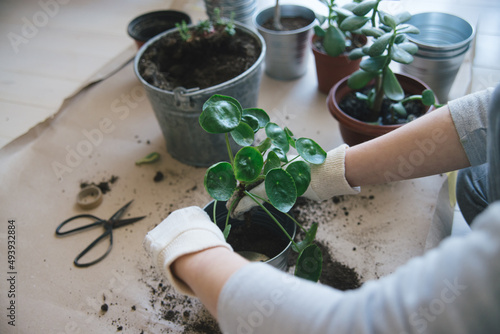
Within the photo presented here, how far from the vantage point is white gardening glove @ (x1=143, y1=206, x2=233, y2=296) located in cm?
73

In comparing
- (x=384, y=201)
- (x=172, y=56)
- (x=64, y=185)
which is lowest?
(x=384, y=201)

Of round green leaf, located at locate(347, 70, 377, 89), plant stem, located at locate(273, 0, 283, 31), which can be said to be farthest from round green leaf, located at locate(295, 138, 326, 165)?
plant stem, located at locate(273, 0, 283, 31)

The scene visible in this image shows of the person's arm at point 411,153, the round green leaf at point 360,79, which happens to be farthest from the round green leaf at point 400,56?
the person's arm at point 411,153

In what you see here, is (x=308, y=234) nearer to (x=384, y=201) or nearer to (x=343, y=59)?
(x=384, y=201)

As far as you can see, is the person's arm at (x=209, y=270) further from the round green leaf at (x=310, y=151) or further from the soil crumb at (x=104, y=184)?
the soil crumb at (x=104, y=184)

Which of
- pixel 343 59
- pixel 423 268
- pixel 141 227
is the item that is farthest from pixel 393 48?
pixel 141 227

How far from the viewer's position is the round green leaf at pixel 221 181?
31.7 inches

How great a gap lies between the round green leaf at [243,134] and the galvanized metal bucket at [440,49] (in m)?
0.85

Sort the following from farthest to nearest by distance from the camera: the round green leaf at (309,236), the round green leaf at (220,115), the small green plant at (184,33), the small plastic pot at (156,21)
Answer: the small plastic pot at (156,21), the small green plant at (184,33), the round green leaf at (309,236), the round green leaf at (220,115)

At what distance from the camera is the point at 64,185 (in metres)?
1.39

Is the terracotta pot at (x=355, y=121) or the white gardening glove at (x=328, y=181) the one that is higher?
the white gardening glove at (x=328, y=181)

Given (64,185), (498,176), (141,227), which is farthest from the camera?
(64,185)

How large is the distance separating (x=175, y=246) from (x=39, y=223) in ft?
2.50

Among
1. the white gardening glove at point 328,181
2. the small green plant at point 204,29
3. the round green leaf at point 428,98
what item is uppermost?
the small green plant at point 204,29
